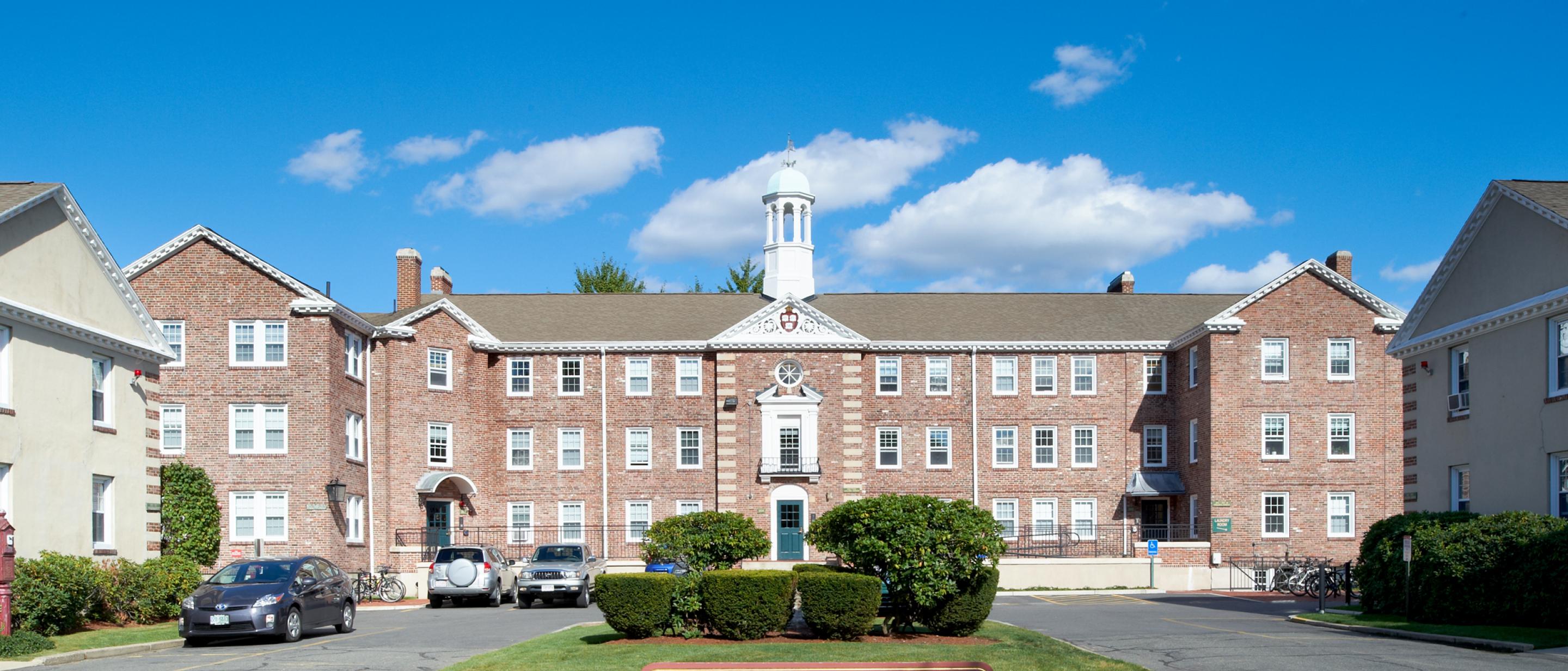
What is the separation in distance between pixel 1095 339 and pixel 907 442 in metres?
7.36

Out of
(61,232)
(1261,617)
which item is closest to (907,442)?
(1261,617)

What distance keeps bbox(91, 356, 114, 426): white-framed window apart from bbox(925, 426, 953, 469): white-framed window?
2654 centimetres

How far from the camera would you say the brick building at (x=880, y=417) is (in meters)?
43.5

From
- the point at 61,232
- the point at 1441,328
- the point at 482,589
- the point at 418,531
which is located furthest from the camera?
the point at 418,531

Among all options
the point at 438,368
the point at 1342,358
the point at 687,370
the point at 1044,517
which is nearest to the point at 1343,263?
the point at 1342,358

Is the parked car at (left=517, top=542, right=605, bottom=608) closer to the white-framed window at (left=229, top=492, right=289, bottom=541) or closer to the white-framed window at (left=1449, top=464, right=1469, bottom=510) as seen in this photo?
the white-framed window at (left=229, top=492, right=289, bottom=541)

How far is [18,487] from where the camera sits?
25719 millimetres

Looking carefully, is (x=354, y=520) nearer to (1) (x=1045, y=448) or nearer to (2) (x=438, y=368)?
(2) (x=438, y=368)

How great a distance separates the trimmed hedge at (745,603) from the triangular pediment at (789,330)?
25761 mm

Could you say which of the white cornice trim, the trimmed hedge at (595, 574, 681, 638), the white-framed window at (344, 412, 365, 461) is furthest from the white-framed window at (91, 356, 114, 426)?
the trimmed hedge at (595, 574, 681, 638)

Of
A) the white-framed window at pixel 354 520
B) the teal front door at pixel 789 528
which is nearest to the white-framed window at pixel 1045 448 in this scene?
the teal front door at pixel 789 528

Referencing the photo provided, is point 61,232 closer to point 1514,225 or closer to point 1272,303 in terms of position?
point 1514,225

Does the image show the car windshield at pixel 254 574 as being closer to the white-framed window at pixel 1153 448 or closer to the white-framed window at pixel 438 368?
the white-framed window at pixel 438 368

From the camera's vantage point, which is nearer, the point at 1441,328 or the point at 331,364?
the point at 1441,328
